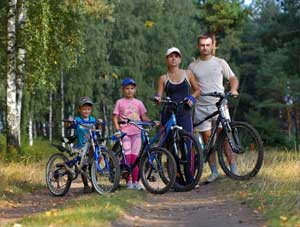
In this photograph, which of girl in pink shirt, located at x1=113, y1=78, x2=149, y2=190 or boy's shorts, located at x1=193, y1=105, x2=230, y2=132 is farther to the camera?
boy's shorts, located at x1=193, y1=105, x2=230, y2=132

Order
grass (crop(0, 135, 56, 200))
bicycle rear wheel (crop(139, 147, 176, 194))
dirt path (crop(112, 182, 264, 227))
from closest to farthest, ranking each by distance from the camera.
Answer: dirt path (crop(112, 182, 264, 227)) → bicycle rear wheel (crop(139, 147, 176, 194)) → grass (crop(0, 135, 56, 200))

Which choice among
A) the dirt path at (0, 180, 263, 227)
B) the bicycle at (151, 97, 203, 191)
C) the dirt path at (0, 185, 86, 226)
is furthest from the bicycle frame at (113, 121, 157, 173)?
the dirt path at (0, 185, 86, 226)

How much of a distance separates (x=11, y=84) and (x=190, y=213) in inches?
392

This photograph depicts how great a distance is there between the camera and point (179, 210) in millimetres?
7223

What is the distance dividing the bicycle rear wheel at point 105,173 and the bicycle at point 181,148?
77cm

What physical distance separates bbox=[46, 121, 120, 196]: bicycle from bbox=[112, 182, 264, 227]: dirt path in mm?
893

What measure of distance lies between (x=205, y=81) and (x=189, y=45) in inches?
1806

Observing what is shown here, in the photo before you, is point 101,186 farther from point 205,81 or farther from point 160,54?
point 160,54

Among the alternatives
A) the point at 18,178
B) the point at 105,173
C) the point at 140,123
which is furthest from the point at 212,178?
the point at 18,178

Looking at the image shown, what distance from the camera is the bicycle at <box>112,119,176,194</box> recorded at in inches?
343

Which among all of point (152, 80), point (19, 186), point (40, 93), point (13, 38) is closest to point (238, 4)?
point (152, 80)

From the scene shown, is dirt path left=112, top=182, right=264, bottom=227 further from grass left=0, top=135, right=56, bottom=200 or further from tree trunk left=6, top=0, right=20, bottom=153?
tree trunk left=6, top=0, right=20, bottom=153

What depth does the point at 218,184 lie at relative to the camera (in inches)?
369

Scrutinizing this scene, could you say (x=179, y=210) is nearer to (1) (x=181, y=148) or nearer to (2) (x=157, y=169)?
(2) (x=157, y=169)
